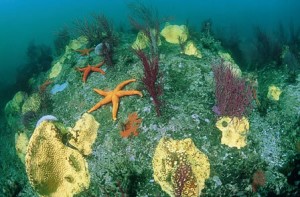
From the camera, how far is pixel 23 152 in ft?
19.6

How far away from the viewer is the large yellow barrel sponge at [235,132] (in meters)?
4.25

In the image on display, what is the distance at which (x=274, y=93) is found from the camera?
17.3 feet

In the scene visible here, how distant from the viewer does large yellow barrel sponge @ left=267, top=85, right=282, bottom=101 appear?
525cm

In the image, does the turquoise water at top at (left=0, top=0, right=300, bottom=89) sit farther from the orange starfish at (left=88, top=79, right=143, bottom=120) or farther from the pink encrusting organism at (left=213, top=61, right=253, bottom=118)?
the pink encrusting organism at (left=213, top=61, right=253, bottom=118)

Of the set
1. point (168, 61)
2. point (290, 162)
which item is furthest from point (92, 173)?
point (290, 162)

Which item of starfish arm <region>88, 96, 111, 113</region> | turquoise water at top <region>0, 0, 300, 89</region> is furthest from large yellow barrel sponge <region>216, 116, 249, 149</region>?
turquoise water at top <region>0, 0, 300, 89</region>

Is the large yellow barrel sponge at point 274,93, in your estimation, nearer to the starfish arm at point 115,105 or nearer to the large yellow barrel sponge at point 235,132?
the large yellow barrel sponge at point 235,132

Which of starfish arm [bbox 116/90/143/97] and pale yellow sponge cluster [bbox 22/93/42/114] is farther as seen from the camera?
pale yellow sponge cluster [bbox 22/93/42/114]

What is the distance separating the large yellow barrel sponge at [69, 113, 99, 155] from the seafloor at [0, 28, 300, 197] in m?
0.10

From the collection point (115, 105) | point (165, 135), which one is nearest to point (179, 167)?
point (165, 135)

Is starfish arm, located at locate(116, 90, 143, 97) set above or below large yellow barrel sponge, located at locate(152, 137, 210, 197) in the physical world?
above

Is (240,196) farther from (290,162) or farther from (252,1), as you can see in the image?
(252,1)

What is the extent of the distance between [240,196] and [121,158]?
1.87 m

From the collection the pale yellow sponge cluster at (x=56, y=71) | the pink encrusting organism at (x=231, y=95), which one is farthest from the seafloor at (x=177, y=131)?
the pale yellow sponge cluster at (x=56, y=71)
